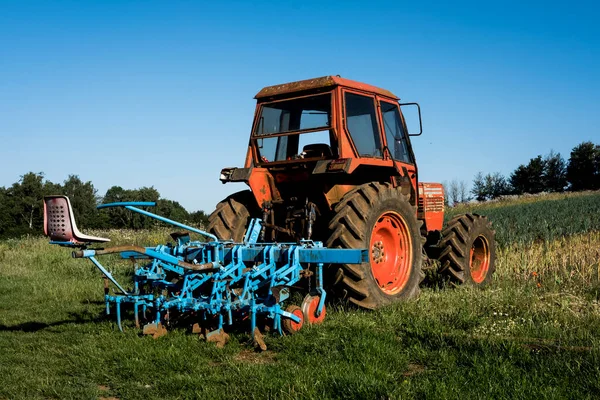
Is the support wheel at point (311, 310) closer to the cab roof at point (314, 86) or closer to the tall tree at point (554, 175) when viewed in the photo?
the cab roof at point (314, 86)

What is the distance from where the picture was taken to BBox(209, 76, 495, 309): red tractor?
19.6ft

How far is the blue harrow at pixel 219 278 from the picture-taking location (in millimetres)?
4953

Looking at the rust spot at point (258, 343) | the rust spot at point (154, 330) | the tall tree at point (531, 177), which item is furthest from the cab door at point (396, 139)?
the tall tree at point (531, 177)

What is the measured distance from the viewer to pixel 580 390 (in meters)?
3.48

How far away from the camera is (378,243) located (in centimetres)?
655

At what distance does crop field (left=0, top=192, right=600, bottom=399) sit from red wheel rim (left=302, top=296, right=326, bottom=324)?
13cm

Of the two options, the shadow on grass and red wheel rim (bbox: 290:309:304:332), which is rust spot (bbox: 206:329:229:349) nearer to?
red wheel rim (bbox: 290:309:304:332)

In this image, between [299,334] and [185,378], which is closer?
[185,378]

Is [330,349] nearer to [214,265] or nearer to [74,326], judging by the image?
[214,265]

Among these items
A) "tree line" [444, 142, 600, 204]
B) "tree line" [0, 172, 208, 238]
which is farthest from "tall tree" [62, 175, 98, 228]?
"tree line" [444, 142, 600, 204]

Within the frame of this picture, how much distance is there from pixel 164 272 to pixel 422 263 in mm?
3228

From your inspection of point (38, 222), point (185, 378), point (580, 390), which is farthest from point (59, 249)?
point (38, 222)

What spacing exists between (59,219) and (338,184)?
121 inches

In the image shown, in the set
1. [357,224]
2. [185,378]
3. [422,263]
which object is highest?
[357,224]
